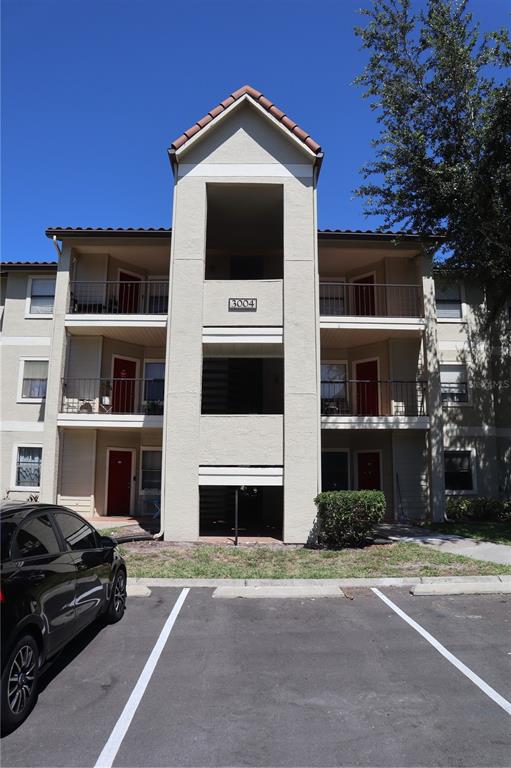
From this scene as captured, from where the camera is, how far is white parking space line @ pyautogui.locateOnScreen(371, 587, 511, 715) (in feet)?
15.2

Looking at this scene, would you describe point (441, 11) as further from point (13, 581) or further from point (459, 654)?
point (13, 581)

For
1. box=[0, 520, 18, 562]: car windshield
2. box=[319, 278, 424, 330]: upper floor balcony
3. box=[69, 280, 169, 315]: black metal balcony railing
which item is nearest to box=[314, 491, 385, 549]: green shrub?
box=[319, 278, 424, 330]: upper floor balcony

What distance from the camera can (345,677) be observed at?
16.9 feet

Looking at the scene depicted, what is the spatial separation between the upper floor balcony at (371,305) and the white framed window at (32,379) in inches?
398

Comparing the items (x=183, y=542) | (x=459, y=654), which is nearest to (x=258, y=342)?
(x=183, y=542)

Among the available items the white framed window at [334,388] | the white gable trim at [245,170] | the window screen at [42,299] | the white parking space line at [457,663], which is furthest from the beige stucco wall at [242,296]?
the white parking space line at [457,663]

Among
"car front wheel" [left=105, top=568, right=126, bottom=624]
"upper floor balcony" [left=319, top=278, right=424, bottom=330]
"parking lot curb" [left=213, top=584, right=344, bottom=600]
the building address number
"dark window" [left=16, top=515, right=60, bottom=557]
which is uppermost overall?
"upper floor balcony" [left=319, top=278, right=424, bottom=330]

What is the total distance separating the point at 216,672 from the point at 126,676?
0.89m

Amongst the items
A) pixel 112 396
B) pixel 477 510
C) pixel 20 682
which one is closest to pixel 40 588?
pixel 20 682

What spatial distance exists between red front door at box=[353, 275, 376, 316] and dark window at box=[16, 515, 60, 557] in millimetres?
15090

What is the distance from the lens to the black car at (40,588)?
159 inches

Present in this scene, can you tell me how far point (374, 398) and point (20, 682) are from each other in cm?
1532

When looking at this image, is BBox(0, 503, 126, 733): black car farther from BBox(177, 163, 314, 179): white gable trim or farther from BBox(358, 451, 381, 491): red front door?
BBox(358, 451, 381, 491): red front door

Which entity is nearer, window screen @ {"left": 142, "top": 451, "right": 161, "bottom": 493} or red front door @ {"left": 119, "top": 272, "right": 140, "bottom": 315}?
window screen @ {"left": 142, "top": 451, "right": 161, "bottom": 493}
